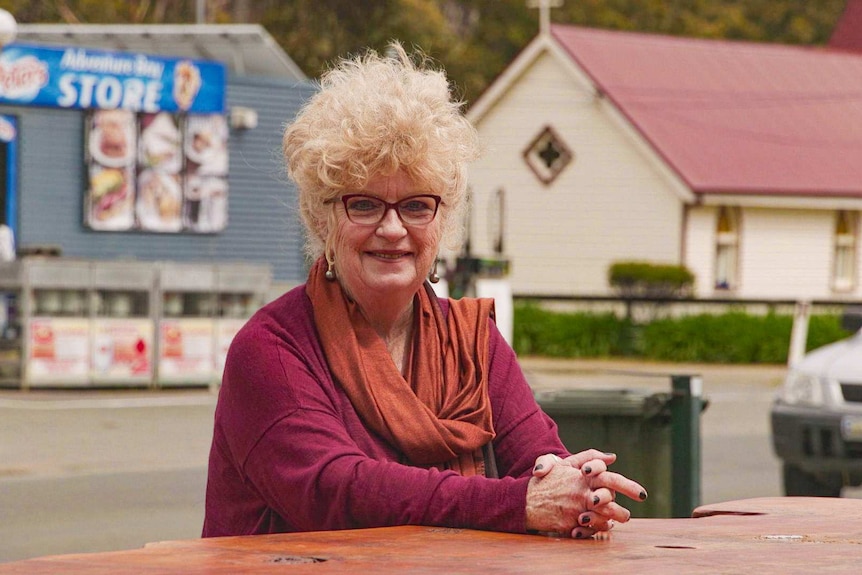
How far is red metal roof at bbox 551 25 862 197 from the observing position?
34312 mm

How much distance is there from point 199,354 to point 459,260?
393cm

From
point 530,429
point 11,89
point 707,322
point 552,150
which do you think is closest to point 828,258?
point 552,150

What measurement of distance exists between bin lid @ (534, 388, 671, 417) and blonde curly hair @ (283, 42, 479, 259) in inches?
125

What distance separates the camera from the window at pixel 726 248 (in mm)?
34906

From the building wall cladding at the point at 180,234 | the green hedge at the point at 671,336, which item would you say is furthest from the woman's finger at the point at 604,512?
the green hedge at the point at 671,336

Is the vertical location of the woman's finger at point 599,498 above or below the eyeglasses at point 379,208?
below

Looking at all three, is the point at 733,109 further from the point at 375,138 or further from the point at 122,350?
the point at 375,138

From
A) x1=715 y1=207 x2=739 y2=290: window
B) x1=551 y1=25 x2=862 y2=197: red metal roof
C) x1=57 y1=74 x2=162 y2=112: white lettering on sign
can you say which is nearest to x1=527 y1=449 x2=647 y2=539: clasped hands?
x1=57 y1=74 x2=162 y2=112: white lettering on sign

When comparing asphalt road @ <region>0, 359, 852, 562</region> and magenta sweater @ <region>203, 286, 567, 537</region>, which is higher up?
magenta sweater @ <region>203, 286, 567, 537</region>

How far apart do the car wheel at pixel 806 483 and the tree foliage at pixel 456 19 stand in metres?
32.1

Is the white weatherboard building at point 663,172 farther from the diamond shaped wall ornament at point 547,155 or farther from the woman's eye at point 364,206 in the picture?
the woman's eye at point 364,206

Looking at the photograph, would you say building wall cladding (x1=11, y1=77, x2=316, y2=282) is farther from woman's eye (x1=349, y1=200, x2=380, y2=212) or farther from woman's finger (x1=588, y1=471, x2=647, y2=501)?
woman's finger (x1=588, y1=471, x2=647, y2=501)

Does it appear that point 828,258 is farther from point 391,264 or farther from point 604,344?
point 391,264

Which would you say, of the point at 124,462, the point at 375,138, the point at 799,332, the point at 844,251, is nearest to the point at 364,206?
the point at 375,138
